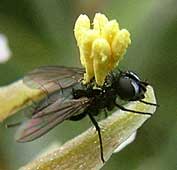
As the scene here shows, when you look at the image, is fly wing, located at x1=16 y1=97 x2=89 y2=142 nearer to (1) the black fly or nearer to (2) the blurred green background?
(1) the black fly

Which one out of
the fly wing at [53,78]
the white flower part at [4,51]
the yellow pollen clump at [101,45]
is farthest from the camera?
the white flower part at [4,51]

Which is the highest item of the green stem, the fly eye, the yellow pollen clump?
the yellow pollen clump

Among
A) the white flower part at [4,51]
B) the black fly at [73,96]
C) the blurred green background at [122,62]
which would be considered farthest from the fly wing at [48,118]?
the white flower part at [4,51]

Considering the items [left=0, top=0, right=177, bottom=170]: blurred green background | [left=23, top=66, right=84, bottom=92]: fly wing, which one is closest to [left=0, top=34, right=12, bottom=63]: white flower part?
[left=0, top=0, right=177, bottom=170]: blurred green background

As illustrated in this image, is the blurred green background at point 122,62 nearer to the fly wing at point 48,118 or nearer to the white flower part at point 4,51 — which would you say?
the white flower part at point 4,51

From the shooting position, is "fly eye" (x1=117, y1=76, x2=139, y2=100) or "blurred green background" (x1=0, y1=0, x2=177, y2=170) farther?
"blurred green background" (x1=0, y1=0, x2=177, y2=170)

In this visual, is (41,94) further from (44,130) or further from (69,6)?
(69,6)

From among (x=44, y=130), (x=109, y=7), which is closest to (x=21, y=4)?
(x=109, y=7)
